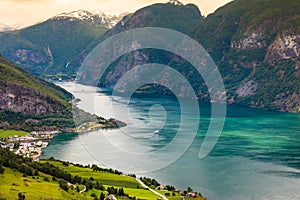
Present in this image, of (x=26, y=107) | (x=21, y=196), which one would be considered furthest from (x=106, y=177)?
(x=26, y=107)

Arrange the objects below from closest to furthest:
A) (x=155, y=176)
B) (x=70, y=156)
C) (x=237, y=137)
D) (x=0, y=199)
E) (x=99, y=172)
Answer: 1. (x=0, y=199)
2. (x=99, y=172)
3. (x=155, y=176)
4. (x=70, y=156)
5. (x=237, y=137)

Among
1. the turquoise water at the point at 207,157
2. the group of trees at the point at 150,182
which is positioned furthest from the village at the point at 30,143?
the group of trees at the point at 150,182

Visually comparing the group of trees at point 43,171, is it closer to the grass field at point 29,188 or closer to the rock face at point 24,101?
the grass field at point 29,188

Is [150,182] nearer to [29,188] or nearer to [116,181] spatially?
[116,181]

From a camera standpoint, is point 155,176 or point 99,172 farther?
point 155,176

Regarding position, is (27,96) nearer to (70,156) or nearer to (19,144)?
(19,144)

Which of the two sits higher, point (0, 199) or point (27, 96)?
point (27, 96)

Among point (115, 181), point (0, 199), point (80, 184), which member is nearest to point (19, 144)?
point (115, 181)
